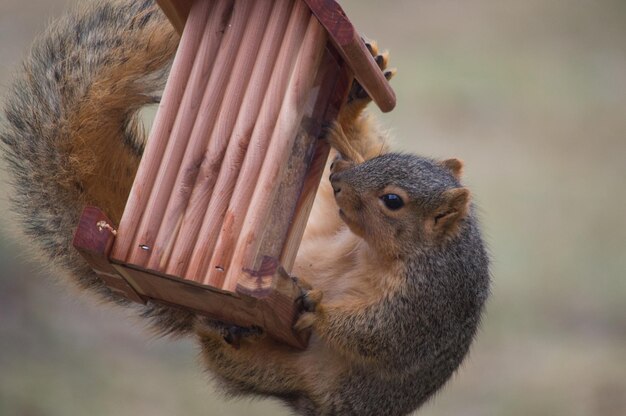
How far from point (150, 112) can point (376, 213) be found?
371 centimetres

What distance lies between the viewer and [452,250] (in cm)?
307

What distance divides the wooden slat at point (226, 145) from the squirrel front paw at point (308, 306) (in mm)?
421

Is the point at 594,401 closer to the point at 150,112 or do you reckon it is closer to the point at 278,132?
the point at 150,112

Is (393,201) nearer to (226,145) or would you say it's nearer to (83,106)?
(226,145)

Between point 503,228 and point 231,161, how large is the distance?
4416 mm

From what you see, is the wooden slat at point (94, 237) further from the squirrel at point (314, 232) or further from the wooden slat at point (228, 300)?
the squirrel at point (314, 232)

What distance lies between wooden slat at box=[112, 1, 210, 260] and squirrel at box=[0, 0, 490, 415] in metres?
0.24

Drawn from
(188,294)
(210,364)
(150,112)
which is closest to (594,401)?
(150,112)

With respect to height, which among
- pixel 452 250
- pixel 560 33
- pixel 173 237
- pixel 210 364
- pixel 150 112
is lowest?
pixel 210 364

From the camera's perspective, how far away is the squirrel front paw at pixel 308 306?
2.85 m

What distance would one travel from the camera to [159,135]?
259 centimetres

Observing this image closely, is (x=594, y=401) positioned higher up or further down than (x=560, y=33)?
further down

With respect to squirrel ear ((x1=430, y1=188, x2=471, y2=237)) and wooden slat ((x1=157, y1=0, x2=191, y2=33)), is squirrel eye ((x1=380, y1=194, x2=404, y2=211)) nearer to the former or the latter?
squirrel ear ((x1=430, y1=188, x2=471, y2=237))

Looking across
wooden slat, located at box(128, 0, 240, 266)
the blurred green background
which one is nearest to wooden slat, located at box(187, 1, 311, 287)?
wooden slat, located at box(128, 0, 240, 266)
